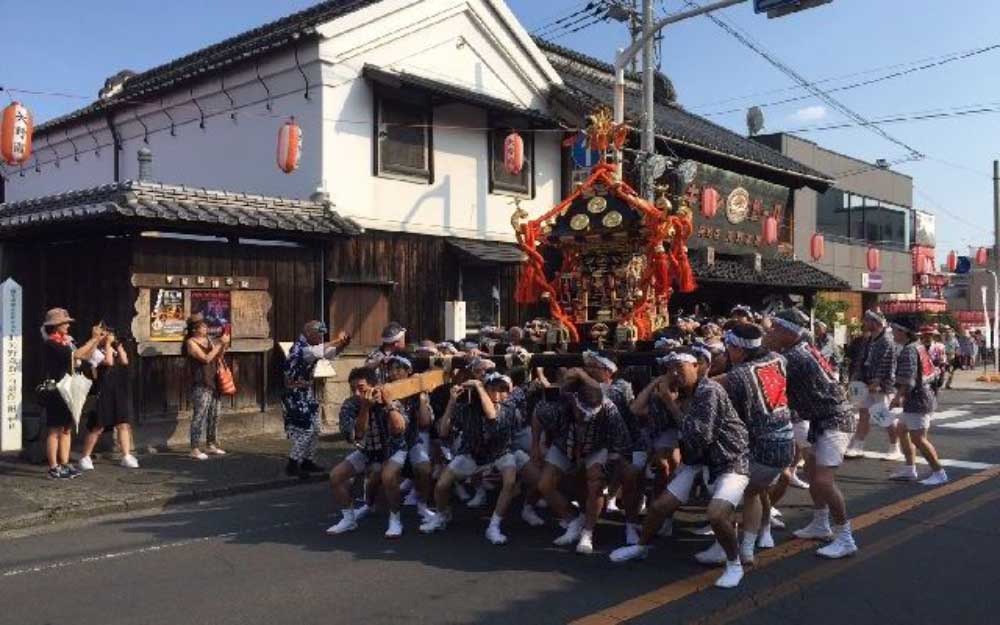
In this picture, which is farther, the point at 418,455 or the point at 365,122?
the point at 365,122

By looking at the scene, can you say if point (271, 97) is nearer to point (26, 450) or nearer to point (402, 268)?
point (402, 268)

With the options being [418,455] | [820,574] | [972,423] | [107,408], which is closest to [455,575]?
[418,455]

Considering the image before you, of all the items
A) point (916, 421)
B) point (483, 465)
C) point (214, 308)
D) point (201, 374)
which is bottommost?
point (483, 465)

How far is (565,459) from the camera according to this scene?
23.1 feet

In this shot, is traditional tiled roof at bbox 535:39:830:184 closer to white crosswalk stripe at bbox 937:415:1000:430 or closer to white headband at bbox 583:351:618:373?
white crosswalk stripe at bbox 937:415:1000:430

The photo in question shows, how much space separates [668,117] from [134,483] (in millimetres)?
17656

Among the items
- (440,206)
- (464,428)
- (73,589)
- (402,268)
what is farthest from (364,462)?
(440,206)

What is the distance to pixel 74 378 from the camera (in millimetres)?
9359

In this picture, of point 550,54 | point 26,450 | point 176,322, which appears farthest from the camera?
point 550,54

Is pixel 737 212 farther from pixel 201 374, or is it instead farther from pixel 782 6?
pixel 201 374

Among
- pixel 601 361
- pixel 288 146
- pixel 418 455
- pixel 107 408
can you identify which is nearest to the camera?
pixel 601 361

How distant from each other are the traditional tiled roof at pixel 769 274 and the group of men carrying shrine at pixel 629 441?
1079 centimetres

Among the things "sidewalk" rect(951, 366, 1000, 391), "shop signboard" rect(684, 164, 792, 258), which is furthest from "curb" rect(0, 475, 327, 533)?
"sidewalk" rect(951, 366, 1000, 391)

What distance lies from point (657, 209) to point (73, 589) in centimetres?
706
